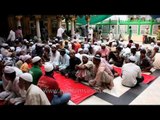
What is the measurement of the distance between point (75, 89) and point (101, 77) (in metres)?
0.66

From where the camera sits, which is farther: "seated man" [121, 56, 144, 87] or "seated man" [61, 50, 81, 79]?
"seated man" [61, 50, 81, 79]

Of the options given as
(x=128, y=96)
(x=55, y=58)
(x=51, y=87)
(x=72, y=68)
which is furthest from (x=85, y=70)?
(x=51, y=87)

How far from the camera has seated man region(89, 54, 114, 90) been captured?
3.81 metres

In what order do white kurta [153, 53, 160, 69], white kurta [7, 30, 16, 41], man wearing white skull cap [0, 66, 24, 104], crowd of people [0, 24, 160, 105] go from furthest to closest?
white kurta [7, 30, 16, 41] → white kurta [153, 53, 160, 69] → man wearing white skull cap [0, 66, 24, 104] → crowd of people [0, 24, 160, 105]

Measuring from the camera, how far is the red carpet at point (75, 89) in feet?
11.3

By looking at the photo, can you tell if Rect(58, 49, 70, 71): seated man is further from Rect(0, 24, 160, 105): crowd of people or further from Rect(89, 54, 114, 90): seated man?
Rect(89, 54, 114, 90): seated man

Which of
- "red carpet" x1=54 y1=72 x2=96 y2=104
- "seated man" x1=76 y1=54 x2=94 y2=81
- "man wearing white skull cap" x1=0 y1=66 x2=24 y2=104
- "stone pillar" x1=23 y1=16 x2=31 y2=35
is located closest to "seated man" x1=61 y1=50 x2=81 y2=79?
"red carpet" x1=54 y1=72 x2=96 y2=104

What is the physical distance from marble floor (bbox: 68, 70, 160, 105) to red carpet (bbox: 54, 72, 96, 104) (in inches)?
3.5

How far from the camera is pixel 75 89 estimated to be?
3.89m

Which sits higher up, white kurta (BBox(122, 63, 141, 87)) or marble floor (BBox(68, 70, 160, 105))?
white kurta (BBox(122, 63, 141, 87))

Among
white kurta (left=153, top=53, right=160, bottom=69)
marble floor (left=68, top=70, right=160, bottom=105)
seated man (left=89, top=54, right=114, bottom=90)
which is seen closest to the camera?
marble floor (left=68, top=70, right=160, bottom=105)

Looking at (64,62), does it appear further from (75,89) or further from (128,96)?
(128,96)
